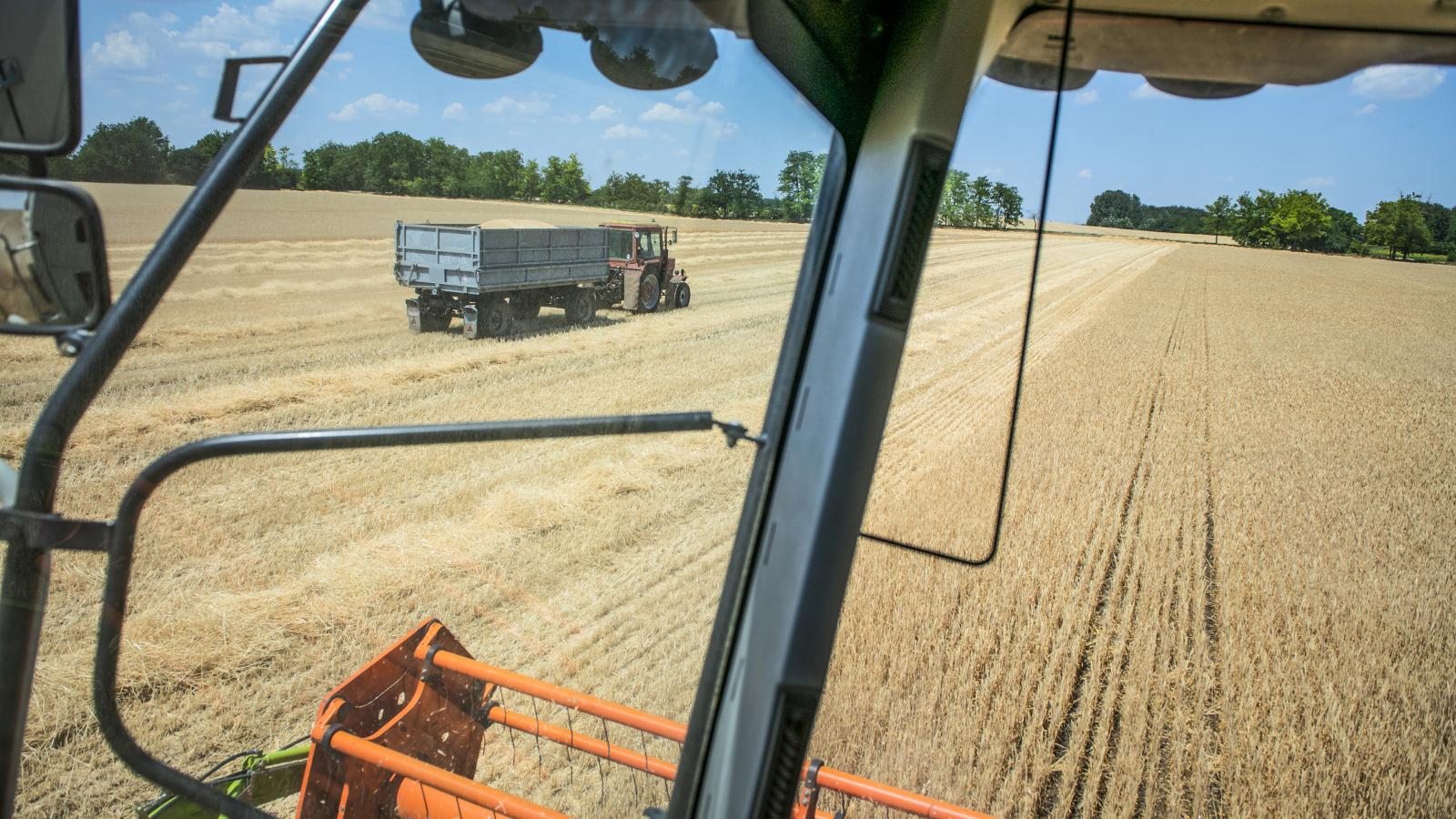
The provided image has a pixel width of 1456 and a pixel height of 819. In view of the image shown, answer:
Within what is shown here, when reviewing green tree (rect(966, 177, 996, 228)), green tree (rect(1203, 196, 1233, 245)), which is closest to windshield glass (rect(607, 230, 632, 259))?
green tree (rect(966, 177, 996, 228))

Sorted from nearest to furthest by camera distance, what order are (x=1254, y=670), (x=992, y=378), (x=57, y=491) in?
1. (x=57, y=491)
2. (x=1254, y=670)
3. (x=992, y=378)

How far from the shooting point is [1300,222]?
3.41 metres

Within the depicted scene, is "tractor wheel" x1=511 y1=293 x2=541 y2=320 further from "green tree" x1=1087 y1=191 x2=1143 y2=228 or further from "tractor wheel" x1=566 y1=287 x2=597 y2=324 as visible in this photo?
"green tree" x1=1087 y1=191 x2=1143 y2=228

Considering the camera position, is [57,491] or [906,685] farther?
[906,685]

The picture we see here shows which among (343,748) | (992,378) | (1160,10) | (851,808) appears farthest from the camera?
(992,378)

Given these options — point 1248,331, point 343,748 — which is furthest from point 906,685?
point 1248,331

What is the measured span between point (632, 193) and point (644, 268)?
6.7 inches

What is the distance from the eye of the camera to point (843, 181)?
1.37 m

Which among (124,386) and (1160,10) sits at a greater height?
(1160,10)

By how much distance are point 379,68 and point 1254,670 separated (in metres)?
5.91

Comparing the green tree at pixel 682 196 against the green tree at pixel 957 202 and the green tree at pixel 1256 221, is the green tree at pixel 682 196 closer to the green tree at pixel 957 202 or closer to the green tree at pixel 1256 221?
the green tree at pixel 957 202

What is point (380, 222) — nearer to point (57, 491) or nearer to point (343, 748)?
point (57, 491)

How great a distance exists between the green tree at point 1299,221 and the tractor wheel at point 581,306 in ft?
8.74

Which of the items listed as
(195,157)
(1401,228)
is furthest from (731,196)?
(1401,228)
